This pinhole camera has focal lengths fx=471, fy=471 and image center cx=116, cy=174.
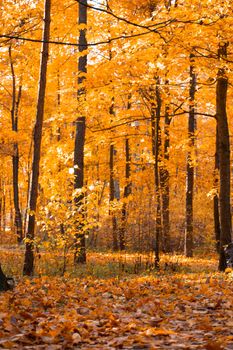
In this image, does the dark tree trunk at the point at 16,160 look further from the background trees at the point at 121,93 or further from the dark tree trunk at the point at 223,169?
the dark tree trunk at the point at 223,169

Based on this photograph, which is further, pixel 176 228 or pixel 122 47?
pixel 176 228

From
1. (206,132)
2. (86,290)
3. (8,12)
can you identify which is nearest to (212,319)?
(86,290)

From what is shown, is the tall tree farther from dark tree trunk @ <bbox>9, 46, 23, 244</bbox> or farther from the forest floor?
dark tree trunk @ <bbox>9, 46, 23, 244</bbox>

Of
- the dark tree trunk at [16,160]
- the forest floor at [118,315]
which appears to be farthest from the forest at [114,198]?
the dark tree trunk at [16,160]

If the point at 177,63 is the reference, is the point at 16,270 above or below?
below

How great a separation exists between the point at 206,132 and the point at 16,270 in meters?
20.2

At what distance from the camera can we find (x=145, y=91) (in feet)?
42.3

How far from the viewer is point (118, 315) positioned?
570cm

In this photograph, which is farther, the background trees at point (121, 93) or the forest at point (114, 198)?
the background trees at point (121, 93)

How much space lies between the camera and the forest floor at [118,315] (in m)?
4.30

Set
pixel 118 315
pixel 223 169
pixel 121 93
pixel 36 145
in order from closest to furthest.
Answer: pixel 118 315 < pixel 36 145 < pixel 223 169 < pixel 121 93

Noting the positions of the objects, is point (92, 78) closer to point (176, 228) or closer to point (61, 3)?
point (61, 3)

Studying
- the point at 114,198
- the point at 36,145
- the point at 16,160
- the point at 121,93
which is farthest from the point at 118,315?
the point at 16,160

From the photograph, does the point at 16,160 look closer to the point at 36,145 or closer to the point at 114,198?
the point at 114,198
